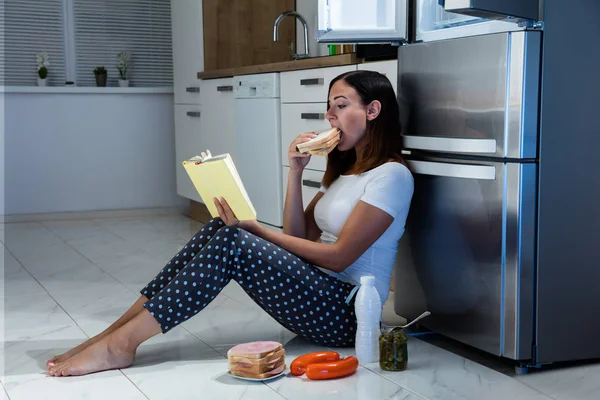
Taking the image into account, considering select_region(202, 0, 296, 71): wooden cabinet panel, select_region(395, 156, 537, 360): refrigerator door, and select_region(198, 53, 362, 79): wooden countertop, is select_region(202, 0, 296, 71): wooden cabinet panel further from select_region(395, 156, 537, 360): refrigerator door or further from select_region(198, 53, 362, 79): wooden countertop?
select_region(395, 156, 537, 360): refrigerator door

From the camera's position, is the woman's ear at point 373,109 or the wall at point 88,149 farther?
the wall at point 88,149

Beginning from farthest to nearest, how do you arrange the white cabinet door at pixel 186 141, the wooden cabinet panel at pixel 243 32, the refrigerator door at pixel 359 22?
the white cabinet door at pixel 186 141, the wooden cabinet panel at pixel 243 32, the refrigerator door at pixel 359 22

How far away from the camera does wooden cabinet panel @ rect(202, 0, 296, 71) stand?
4.85 meters

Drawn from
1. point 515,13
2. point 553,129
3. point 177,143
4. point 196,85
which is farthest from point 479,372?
point 177,143

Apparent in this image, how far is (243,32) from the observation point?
493cm

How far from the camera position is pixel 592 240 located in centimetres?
213

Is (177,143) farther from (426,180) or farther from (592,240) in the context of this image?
(592,240)

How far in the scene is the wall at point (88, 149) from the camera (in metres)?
Result: 5.33

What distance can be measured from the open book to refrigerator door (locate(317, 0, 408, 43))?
60 centimetres

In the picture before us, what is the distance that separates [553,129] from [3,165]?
162 inches

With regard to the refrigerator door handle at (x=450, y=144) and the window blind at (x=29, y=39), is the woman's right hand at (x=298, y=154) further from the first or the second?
the window blind at (x=29, y=39)

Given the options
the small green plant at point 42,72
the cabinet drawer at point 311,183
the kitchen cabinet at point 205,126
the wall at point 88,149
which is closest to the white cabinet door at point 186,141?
the kitchen cabinet at point 205,126

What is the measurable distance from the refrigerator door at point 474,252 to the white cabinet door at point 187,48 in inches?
107

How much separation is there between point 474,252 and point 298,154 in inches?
22.4
